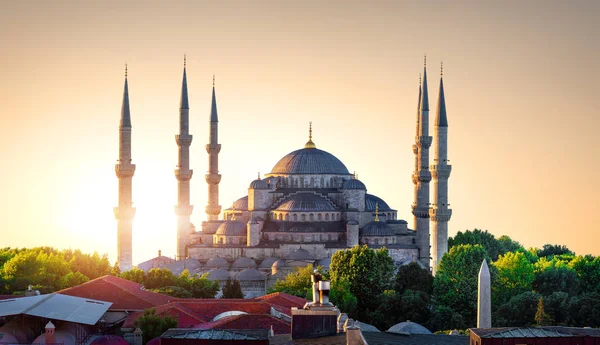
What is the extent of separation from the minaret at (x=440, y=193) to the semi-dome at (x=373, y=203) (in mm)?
6815

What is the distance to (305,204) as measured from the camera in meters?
68.1

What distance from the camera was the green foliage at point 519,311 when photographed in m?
45.9

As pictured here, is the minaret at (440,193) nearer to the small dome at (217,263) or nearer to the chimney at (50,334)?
the small dome at (217,263)

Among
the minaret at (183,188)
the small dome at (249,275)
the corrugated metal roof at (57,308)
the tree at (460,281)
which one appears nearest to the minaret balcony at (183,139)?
the minaret at (183,188)

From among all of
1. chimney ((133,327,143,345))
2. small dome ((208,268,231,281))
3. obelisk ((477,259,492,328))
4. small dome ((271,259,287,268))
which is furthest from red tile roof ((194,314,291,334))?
small dome ((271,259,287,268))

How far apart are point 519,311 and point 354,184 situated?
2456cm

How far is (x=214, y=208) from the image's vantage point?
7175 centimetres

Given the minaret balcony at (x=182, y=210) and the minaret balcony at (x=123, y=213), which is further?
the minaret balcony at (x=182, y=210)

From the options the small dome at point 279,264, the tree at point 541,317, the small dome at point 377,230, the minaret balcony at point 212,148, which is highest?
the minaret balcony at point 212,148

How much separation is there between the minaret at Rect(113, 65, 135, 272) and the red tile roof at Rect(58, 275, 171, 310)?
1580 centimetres

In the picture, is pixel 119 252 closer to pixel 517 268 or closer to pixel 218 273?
pixel 218 273

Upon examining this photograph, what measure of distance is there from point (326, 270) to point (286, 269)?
235 cm

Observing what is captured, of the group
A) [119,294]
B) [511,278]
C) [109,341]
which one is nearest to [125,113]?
[119,294]

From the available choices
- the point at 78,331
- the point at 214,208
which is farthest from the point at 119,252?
the point at 78,331
